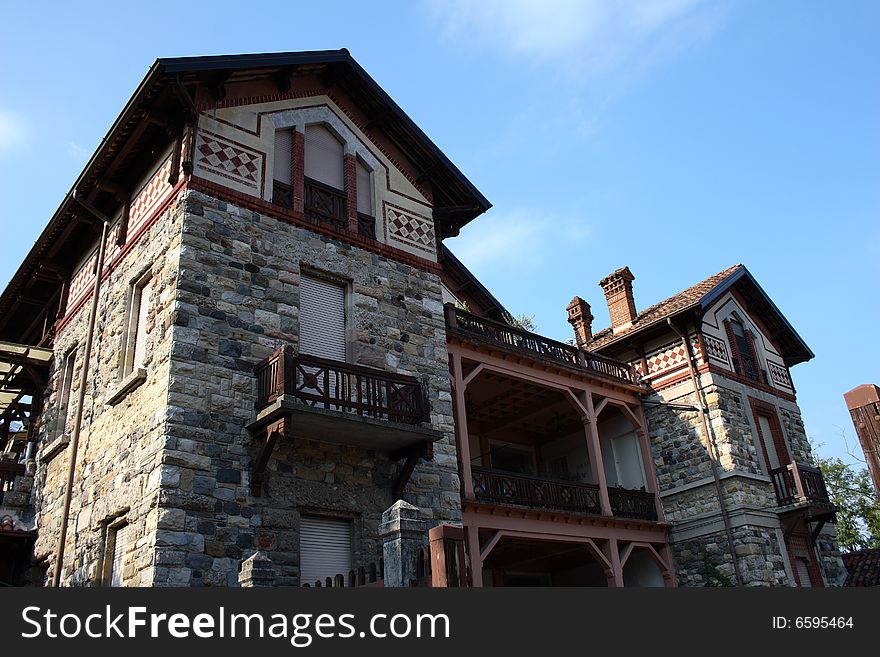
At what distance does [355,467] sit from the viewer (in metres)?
12.6

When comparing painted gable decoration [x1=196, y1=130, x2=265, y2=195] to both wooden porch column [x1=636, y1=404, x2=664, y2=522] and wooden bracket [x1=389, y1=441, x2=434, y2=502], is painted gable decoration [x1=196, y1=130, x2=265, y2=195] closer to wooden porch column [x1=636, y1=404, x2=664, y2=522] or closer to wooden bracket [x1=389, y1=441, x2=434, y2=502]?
wooden bracket [x1=389, y1=441, x2=434, y2=502]

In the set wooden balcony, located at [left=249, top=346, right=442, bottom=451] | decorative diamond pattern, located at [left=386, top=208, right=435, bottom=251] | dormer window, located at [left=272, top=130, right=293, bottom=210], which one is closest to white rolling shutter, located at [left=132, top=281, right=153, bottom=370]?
wooden balcony, located at [left=249, top=346, right=442, bottom=451]

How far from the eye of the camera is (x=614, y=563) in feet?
58.2

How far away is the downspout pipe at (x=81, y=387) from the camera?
41.7ft

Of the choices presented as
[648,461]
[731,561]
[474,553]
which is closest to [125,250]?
[474,553]

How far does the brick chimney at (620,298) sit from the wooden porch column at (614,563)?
7304 mm

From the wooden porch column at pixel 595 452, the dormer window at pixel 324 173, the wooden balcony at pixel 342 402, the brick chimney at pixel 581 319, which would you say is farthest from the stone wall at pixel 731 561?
the dormer window at pixel 324 173

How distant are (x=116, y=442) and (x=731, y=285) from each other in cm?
1733

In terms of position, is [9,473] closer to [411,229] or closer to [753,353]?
[411,229]

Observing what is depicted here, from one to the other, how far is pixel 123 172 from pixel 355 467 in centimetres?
731

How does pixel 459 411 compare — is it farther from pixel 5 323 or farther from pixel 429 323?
pixel 5 323

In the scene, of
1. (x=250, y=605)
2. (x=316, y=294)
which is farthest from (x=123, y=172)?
(x=250, y=605)

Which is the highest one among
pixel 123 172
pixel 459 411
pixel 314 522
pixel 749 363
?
pixel 123 172

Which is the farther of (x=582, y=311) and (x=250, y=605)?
(x=582, y=311)
